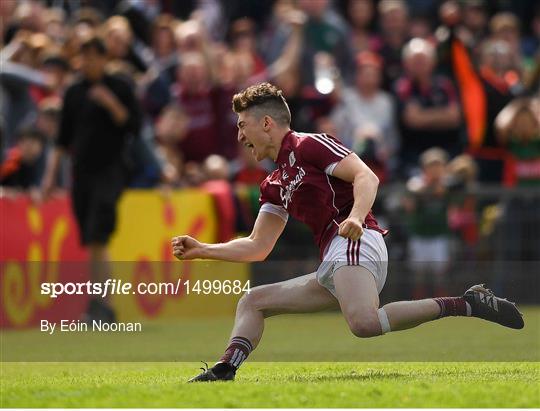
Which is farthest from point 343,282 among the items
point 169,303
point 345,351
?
point 169,303

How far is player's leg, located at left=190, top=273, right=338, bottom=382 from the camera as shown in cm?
817

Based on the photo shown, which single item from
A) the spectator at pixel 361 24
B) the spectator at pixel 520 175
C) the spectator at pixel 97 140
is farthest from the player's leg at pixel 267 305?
the spectator at pixel 361 24

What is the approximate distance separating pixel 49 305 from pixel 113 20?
482 cm

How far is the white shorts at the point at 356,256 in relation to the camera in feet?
26.8

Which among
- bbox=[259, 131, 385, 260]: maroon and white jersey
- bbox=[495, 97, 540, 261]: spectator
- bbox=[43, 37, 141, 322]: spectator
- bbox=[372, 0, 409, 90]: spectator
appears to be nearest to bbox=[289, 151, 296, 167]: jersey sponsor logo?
bbox=[259, 131, 385, 260]: maroon and white jersey

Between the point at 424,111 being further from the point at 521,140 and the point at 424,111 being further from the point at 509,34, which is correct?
the point at 509,34

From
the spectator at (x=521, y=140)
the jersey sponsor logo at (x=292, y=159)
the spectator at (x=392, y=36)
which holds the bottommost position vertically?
the jersey sponsor logo at (x=292, y=159)

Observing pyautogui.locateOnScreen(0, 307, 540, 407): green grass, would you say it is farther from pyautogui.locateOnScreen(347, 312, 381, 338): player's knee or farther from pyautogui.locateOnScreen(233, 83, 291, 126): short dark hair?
pyautogui.locateOnScreen(233, 83, 291, 126): short dark hair

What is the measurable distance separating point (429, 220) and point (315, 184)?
288 inches

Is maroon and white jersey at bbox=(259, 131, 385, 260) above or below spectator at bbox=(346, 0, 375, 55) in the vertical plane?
below

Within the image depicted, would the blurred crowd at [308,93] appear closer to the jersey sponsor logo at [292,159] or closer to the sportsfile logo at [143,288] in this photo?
the sportsfile logo at [143,288]

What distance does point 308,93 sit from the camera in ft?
55.8

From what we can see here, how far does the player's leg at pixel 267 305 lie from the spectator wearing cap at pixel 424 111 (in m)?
8.38

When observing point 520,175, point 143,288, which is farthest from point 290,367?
point 520,175
